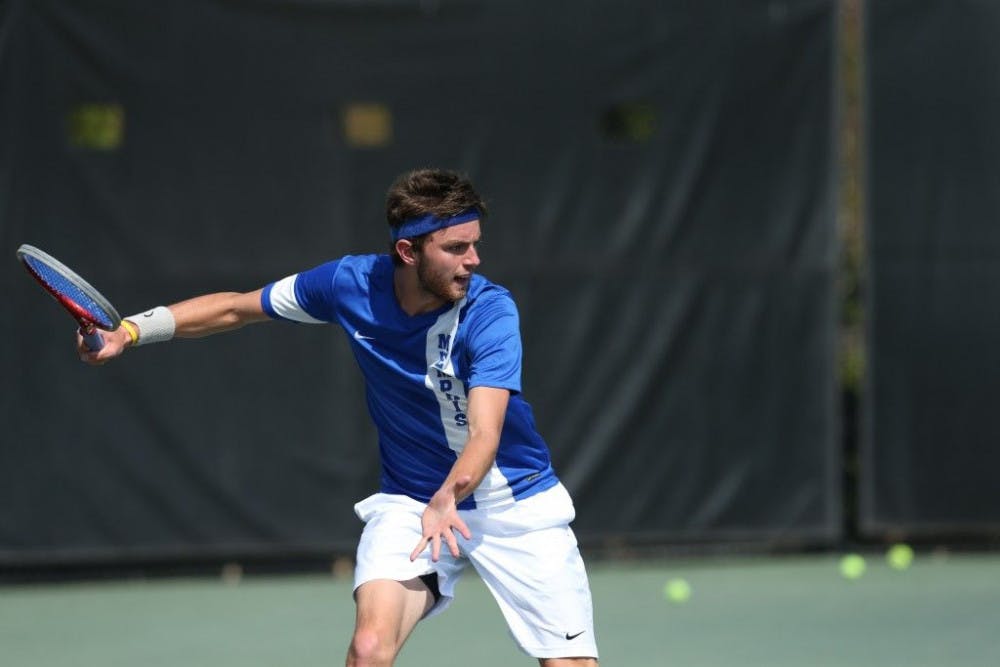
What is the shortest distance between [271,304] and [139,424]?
3071 mm

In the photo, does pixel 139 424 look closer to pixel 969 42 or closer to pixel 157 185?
pixel 157 185

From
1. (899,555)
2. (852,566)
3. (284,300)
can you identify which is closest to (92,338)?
(284,300)

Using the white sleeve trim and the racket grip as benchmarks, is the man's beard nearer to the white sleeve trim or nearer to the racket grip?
the white sleeve trim

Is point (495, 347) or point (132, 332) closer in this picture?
point (495, 347)

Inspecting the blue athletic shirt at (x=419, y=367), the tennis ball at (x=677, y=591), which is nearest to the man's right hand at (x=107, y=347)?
the blue athletic shirt at (x=419, y=367)

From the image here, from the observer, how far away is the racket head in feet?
13.0

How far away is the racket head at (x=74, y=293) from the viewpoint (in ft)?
13.0

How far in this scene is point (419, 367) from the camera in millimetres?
4086

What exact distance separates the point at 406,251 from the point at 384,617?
2.85ft

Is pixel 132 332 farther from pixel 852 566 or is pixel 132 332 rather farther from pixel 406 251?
pixel 852 566

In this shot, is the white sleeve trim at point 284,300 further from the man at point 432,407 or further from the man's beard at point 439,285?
the man's beard at point 439,285

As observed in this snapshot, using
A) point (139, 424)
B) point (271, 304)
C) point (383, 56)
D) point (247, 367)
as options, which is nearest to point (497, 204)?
point (383, 56)

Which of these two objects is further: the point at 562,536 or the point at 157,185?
the point at 157,185

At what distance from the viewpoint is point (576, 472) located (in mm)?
7348
